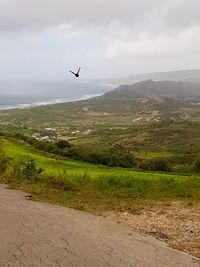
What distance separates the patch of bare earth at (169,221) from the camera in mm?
10828

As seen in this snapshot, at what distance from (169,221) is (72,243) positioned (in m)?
3.48

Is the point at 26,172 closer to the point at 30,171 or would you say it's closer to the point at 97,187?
the point at 30,171

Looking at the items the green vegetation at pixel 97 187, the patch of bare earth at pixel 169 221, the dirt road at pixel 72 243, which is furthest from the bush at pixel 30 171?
the patch of bare earth at pixel 169 221

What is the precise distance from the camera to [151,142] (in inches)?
4690

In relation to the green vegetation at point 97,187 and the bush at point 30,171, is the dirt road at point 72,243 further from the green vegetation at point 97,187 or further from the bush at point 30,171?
the bush at point 30,171

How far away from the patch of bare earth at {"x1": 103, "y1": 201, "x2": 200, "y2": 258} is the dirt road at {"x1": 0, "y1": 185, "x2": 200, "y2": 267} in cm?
45

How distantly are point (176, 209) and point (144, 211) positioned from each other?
3.75 feet

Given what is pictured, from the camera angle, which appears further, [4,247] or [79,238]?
[79,238]

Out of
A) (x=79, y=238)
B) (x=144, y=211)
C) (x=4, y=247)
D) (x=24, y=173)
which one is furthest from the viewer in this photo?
(x=24, y=173)

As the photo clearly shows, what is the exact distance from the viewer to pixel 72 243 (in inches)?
407

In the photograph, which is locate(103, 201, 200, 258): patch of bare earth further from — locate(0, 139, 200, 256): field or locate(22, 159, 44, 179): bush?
locate(22, 159, 44, 179): bush

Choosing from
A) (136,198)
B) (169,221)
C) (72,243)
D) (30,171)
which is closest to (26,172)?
(30,171)

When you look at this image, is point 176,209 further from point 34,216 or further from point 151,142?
point 151,142

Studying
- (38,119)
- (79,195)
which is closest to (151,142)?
(38,119)
